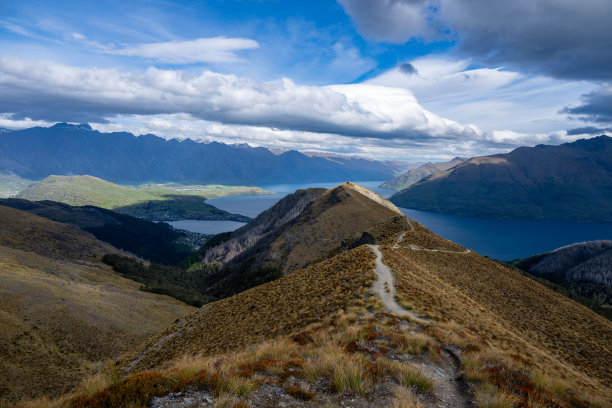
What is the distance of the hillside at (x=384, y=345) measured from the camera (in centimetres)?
1100

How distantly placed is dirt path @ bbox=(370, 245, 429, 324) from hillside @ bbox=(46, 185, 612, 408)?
168mm

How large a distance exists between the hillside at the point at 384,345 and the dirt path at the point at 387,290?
168mm

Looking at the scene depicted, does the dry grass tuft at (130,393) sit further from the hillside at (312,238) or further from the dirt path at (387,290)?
the hillside at (312,238)

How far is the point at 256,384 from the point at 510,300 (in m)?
35.4

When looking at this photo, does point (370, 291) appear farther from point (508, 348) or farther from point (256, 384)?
point (256, 384)

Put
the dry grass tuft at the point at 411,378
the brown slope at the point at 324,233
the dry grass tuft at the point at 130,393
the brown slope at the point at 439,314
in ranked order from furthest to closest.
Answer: the brown slope at the point at 324,233 < the brown slope at the point at 439,314 < the dry grass tuft at the point at 411,378 < the dry grass tuft at the point at 130,393

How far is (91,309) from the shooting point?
150 feet

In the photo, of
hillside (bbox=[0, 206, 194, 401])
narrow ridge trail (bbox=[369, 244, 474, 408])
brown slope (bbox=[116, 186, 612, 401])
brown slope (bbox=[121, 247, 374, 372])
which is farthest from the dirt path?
hillside (bbox=[0, 206, 194, 401])

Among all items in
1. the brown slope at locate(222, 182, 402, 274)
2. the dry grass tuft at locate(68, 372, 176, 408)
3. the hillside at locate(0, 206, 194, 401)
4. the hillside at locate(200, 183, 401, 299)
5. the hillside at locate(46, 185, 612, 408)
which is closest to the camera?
the dry grass tuft at locate(68, 372, 176, 408)

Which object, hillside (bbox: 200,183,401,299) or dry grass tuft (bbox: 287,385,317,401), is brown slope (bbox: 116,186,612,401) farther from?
hillside (bbox: 200,183,401,299)

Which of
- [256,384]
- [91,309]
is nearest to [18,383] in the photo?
[91,309]

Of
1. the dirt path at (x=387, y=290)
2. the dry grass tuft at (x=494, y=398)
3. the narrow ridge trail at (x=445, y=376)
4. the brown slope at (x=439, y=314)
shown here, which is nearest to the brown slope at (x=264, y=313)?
the brown slope at (x=439, y=314)

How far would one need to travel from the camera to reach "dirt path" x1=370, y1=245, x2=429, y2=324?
2142cm

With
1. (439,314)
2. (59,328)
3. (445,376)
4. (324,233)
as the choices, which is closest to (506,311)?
(439,314)
